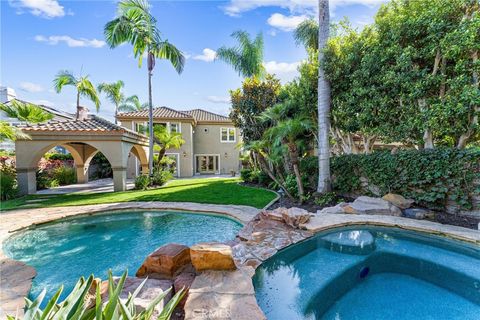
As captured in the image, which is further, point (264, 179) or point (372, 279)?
point (264, 179)

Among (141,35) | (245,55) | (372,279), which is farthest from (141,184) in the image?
(245,55)

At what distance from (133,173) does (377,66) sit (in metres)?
22.3

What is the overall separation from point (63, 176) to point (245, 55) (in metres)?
18.3

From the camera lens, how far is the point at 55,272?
477cm

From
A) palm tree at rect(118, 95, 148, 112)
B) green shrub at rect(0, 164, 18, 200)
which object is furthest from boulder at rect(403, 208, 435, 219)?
palm tree at rect(118, 95, 148, 112)

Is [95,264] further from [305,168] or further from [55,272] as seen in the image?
[305,168]

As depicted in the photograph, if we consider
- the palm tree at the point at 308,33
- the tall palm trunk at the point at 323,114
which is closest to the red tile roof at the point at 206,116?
the palm tree at the point at 308,33

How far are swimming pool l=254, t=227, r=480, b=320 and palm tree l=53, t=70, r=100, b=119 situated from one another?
2046 cm

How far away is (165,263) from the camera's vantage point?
3912 mm

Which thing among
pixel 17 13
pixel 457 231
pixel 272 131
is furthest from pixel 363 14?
pixel 17 13

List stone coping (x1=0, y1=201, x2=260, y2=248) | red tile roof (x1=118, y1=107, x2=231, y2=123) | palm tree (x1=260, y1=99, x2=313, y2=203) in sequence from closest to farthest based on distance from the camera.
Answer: stone coping (x1=0, y1=201, x2=260, y2=248) → palm tree (x1=260, y1=99, x2=313, y2=203) → red tile roof (x1=118, y1=107, x2=231, y2=123)

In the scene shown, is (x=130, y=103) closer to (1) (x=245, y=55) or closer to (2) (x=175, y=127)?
(2) (x=175, y=127)

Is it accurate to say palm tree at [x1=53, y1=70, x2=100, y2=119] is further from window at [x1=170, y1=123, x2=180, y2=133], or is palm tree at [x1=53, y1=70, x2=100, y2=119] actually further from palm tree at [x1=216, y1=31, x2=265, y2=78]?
palm tree at [x1=216, y1=31, x2=265, y2=78]

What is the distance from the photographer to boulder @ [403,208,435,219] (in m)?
7.41
